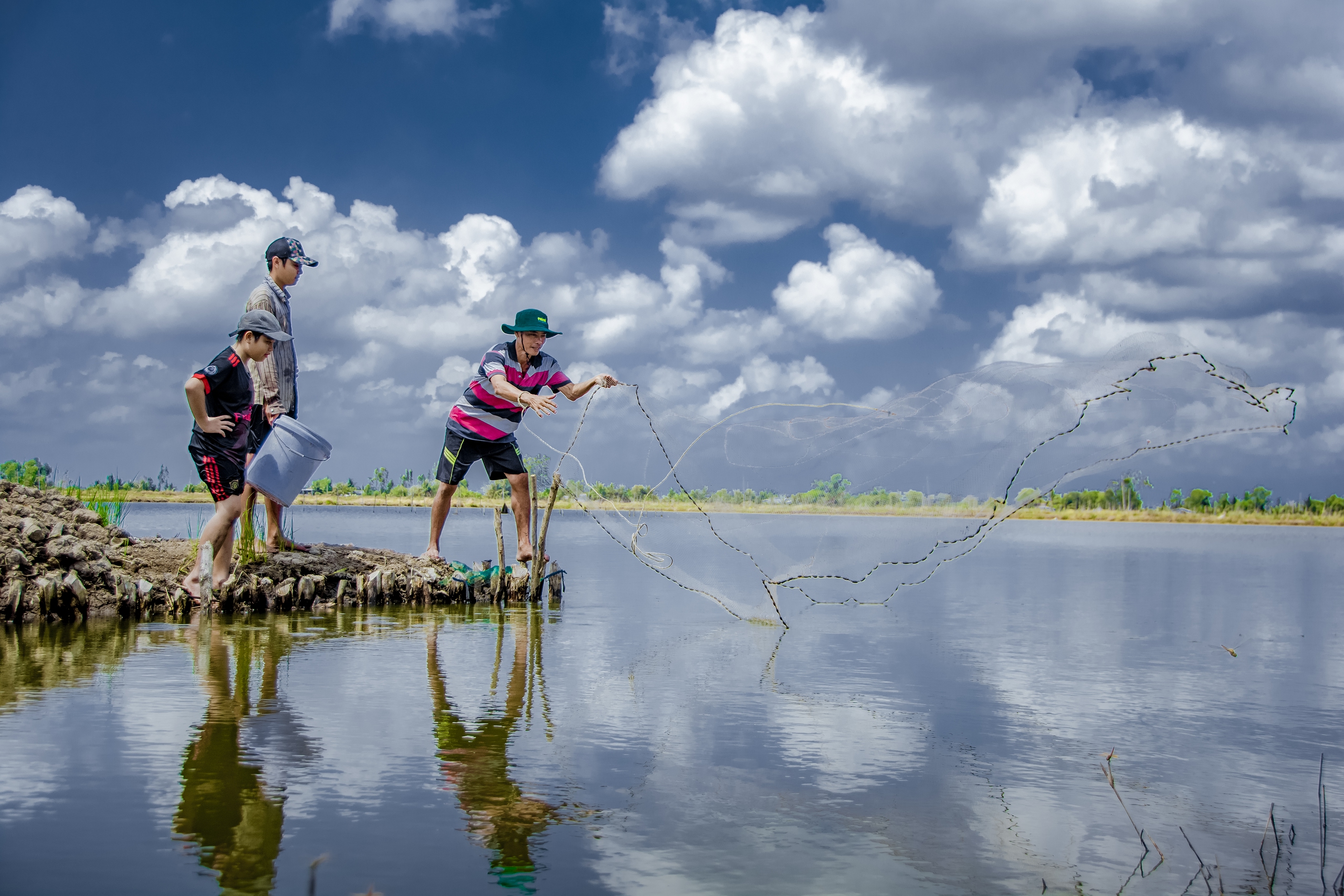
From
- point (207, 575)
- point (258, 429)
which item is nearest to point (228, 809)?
point (207, 575)

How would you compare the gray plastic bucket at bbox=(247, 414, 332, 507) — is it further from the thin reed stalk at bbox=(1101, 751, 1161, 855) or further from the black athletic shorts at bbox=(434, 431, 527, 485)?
the thin reed stalk at bbox=(1101, 751, 1161, 855)

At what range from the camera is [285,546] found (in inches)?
418

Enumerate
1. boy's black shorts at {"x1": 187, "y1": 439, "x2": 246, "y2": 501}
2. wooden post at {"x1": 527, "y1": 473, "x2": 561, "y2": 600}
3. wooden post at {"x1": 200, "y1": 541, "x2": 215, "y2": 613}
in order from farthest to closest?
wooden post at {"x1": 527, "y1": 473, "x2": 561, "y2": 600}
wooden post at {"x1": 200, "y1": 541, "x2": 215, "y2": 613}
boy's black shorts at {"x1": 187, "y1": 439, "x2": 246, "y2": 501}

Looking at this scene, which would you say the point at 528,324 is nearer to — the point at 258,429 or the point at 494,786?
the point at 258,429

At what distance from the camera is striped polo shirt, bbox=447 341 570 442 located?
9.45m

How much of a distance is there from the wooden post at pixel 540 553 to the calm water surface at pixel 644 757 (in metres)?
1.32

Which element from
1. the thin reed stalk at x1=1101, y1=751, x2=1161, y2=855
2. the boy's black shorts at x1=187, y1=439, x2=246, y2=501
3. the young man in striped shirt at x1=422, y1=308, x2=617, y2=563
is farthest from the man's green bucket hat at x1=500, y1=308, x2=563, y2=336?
the thin reed stalk at x1=1101, y1=751, x2=1161, y2=855

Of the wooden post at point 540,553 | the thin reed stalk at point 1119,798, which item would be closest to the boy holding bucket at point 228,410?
the wooden post at point 540,553

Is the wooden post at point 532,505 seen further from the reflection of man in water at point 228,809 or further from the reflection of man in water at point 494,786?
the reflection of man in water at point 228,809

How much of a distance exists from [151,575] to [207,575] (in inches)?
49.9

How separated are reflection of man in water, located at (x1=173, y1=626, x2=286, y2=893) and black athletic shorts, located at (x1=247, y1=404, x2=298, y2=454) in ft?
12.1

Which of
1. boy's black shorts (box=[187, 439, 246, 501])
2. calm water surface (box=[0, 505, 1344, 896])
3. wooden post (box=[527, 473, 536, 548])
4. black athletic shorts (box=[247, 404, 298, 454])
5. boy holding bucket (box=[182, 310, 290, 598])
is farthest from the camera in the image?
wooden post (box=[527, 473, 536, 548])

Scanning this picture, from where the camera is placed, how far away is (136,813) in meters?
3.78

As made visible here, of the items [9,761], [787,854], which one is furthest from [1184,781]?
[9,761]
